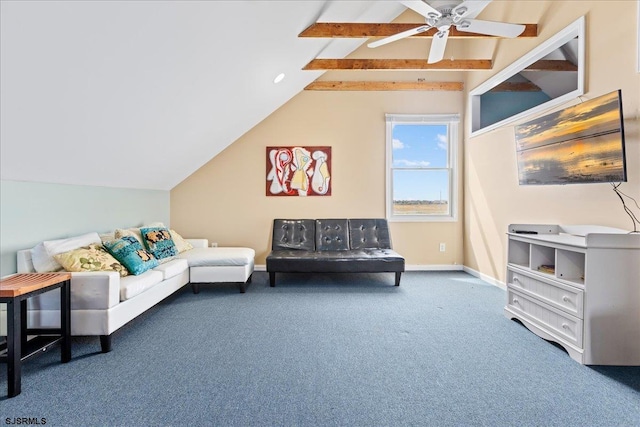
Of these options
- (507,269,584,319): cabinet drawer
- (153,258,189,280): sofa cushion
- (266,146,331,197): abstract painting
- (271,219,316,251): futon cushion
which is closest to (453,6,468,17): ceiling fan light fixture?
(507,269,584,319): cabinet drawer

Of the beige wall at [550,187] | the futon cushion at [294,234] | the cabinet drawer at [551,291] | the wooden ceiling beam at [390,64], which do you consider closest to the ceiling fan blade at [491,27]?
the beige wall at [550,187]

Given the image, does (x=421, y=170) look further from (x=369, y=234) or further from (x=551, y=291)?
(x=551, y=291)

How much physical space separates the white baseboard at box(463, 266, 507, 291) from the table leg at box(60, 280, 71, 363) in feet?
14.3

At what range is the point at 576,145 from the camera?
253cm

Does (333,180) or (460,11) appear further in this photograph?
(333,180)

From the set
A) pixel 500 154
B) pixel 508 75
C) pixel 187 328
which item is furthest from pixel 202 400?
pixel 508 75

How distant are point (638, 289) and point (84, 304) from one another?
3.80 meters

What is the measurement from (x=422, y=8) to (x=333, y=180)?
2.73 metres

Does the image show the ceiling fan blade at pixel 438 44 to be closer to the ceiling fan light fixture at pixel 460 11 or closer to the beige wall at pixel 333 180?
the ceiling fan light fixture at pixel 460 11

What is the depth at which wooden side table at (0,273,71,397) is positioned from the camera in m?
1.70

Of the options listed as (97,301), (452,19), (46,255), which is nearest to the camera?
(97,301)

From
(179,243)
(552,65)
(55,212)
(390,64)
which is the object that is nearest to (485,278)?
(552,65)

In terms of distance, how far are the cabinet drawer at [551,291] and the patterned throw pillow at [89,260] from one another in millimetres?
3465

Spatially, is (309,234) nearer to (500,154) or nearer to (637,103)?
(500,154)
